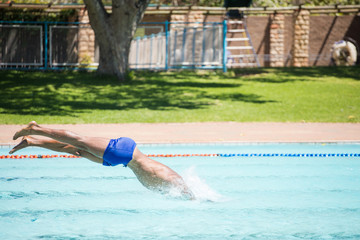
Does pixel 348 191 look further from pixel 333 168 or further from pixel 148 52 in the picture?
pixel 148 52

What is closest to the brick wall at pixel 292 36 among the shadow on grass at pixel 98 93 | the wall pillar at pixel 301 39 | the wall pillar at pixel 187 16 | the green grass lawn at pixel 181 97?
the wall pillar at pixel 301 39

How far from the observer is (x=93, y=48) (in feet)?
65.9

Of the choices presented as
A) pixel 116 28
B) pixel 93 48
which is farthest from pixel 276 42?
pixel 116 28

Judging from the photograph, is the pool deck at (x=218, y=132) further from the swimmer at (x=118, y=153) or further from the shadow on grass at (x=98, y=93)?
the swimmer at (x=118, y=153)

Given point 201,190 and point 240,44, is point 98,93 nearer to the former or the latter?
point 201,190

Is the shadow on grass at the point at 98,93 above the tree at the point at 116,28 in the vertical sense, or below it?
below

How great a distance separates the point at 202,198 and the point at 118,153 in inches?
69.9

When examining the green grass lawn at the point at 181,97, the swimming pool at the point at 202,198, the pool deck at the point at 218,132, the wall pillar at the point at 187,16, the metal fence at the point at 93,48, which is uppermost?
the wall pillar at the point at 187,16

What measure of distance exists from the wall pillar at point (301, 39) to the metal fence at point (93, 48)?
183 inches

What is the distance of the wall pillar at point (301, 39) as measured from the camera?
886 inches

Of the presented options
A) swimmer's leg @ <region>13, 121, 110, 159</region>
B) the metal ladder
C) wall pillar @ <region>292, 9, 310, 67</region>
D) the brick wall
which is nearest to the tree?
the brick wall

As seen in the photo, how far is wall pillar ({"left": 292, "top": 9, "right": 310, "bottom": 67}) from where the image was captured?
2252 cm

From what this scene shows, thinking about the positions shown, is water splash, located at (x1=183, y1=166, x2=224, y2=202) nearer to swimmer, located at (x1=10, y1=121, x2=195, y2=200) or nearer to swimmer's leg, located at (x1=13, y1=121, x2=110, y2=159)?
swimmer, located at (x1=10, y1=121, x2=195, y2=200)

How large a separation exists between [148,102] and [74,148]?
857cm
